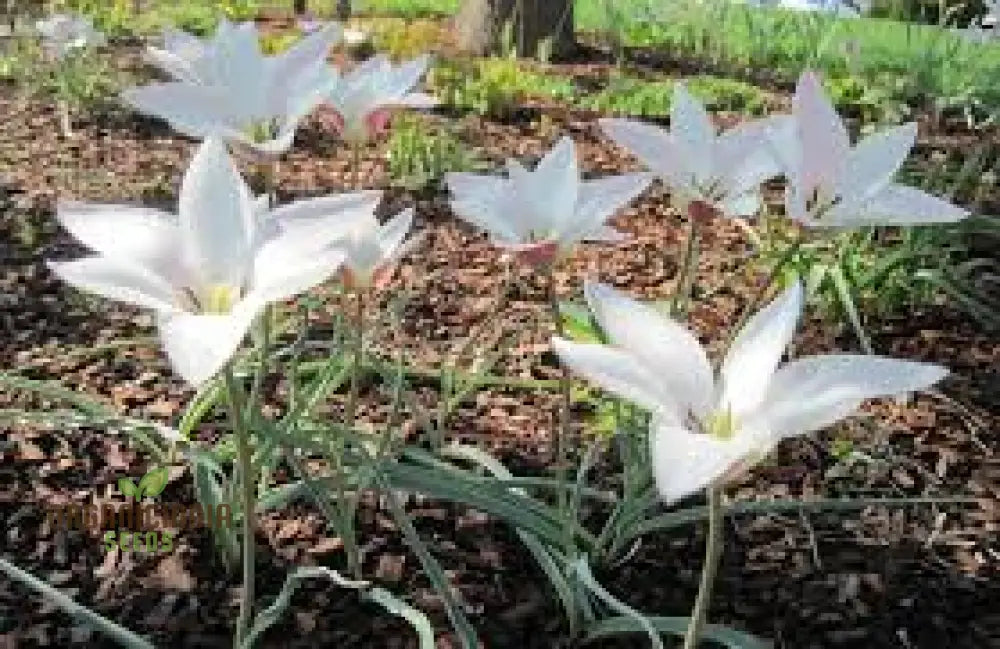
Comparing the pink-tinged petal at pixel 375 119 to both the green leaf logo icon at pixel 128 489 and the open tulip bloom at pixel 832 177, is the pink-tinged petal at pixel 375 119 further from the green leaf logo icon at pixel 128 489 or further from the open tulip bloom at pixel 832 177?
the green leaf logo icon at pixel 128 489

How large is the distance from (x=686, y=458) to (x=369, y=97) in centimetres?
94

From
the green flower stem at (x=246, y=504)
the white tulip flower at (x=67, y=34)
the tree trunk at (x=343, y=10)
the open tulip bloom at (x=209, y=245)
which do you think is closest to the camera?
the open tulip bloom at (x=209, y=245)

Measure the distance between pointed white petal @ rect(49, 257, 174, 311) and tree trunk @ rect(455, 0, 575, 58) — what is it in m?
5.67

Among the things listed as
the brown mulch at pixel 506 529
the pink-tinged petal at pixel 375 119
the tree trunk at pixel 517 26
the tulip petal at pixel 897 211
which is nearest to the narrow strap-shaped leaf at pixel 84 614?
the brown mulch at pixel 506 529

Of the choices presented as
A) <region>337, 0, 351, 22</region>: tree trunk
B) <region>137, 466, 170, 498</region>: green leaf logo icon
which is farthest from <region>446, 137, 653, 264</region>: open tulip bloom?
<region>337, 0, 351, 22</region>: tree trunk

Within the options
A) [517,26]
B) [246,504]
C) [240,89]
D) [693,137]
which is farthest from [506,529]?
[517,26]

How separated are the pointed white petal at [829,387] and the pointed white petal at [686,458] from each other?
0.05m

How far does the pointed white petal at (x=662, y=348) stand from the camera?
1.20 meters

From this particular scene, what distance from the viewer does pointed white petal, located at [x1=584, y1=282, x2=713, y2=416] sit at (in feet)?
3.94

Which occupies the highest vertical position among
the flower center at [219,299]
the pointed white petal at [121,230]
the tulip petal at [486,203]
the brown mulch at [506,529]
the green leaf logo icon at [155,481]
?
the pointed white petal at [121,230]

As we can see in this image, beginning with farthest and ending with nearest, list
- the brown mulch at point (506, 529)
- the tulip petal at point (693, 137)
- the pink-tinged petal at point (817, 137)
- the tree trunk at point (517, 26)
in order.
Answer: the tree trunk at point (517, 26), the brown mulch at point (506, 529), the tulip petal at point (693, 137), the pink-tinged petal at point (817, 137)

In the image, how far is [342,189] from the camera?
4.29 meters

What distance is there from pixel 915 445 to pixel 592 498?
2.40ft

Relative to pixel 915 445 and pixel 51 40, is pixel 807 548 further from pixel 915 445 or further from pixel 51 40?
pixel 51 40
